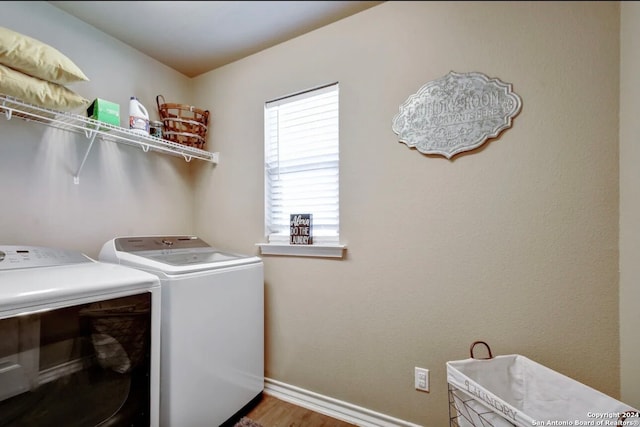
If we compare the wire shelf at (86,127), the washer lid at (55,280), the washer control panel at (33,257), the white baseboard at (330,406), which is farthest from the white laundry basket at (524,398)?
the wire shelf at (86,127)

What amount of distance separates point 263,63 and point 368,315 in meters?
1.75

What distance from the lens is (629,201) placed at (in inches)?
40.5

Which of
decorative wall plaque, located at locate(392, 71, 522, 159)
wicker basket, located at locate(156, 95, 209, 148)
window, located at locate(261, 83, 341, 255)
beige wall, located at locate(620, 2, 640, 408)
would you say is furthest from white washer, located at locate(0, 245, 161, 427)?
beige wall, located at locate(620, 2, 640, 408)

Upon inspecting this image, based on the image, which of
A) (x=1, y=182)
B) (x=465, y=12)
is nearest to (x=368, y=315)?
(x=465, y=12)

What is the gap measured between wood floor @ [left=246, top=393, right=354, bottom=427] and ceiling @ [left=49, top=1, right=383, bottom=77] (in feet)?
7.26

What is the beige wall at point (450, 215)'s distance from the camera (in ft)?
3.69

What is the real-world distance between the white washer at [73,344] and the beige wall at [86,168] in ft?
1.00

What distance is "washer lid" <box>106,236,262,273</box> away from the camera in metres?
1.36

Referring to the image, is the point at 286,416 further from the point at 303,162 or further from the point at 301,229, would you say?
the point at 303,162

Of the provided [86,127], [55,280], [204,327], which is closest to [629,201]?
A: [204,327]

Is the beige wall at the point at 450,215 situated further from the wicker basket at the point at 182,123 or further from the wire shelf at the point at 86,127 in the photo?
the wire shelf at the point at 86,127

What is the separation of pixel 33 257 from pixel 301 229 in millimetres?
1231

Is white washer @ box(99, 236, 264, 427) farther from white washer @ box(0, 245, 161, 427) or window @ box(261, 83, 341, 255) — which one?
window @ box(261, 83, 341, 255)

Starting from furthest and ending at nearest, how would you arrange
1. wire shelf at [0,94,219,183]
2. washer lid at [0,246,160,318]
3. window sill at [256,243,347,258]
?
1. window sill at [256,243,347,258]
2. wire shelf at [0,94,219,183]
3. washer lid at [0,246,160,318]
